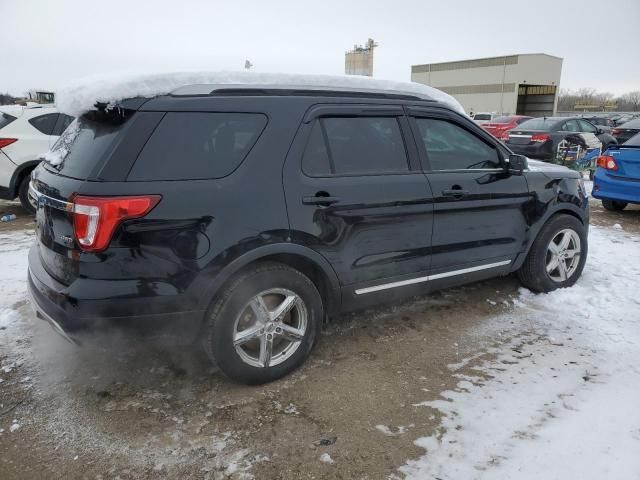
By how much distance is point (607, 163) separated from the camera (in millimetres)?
7992

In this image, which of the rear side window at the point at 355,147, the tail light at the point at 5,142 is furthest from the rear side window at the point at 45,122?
the rear side window at the point at 355,147

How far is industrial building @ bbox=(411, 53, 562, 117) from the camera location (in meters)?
60.9

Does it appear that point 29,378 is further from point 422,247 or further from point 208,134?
point 422,247

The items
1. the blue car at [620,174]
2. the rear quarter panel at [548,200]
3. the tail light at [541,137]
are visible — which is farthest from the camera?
the tail light at [541,137]

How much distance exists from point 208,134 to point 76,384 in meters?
1.78

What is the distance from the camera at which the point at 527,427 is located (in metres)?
2.65

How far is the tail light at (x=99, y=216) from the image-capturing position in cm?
241

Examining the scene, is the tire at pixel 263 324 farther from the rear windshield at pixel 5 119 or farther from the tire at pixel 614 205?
the tire at pixel 614 205

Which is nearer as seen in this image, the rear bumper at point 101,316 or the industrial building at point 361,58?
the rear bumper at point 101,316

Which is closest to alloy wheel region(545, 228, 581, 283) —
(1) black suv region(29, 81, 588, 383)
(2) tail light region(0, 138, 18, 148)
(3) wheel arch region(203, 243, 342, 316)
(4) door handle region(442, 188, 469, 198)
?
(1) black suv region(29, 81, 588, 383)

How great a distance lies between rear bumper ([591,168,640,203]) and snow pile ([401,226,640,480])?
408cm

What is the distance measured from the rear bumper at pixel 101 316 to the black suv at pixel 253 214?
0.03ft

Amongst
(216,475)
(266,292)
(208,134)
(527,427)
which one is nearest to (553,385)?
(527,427)

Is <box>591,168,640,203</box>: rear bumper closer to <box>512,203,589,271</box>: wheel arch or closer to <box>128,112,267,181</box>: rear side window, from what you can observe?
<box>512,203,589,271</box>: wheel arch
